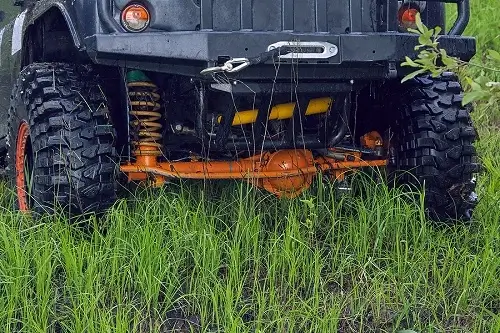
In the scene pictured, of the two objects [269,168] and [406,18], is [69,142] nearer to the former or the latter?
[269,168]

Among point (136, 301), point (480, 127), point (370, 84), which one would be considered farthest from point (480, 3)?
point (136, 301)

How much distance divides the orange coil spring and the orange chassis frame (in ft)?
0.09

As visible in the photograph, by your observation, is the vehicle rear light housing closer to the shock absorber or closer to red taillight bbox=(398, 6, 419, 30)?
red taillight bbox=(398, 6, 419, 30)

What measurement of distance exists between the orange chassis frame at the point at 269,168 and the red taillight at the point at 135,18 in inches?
24.7

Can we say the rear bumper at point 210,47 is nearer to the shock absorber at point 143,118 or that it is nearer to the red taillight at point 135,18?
the red taillight at point 135,18

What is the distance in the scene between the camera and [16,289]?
338 cm

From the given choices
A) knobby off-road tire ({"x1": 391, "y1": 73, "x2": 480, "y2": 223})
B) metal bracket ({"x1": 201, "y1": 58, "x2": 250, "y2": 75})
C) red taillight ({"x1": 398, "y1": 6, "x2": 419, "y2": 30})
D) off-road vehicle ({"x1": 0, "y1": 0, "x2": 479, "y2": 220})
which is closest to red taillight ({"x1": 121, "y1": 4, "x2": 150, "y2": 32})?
off-road vehicle ({"x1": 0, "y1": 0, "x2": 479, "y2": 220})

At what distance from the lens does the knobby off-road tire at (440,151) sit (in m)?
4.22

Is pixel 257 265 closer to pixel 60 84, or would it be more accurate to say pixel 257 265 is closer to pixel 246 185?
pixel 246 185

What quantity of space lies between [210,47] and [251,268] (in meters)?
0.88

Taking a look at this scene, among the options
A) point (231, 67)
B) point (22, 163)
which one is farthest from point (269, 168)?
point (22, 163)

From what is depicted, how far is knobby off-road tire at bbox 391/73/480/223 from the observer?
13.9 ft

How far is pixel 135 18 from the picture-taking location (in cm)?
364

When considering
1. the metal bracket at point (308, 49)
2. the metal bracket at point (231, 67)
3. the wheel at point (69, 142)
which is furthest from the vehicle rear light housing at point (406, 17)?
the wheel at point (69, 142)
